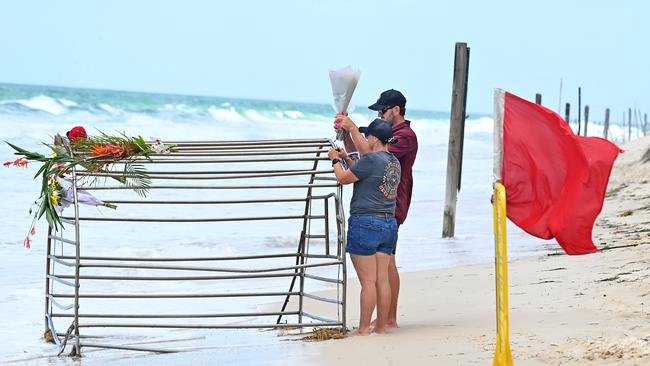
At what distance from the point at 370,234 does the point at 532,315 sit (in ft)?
3.90

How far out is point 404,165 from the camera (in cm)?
691

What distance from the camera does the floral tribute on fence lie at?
21.7 ft

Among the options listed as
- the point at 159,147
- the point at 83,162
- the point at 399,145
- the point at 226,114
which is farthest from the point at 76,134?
the point at 226,114

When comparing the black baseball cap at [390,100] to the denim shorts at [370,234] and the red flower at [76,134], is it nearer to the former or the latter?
the denim shorts at [370,234]

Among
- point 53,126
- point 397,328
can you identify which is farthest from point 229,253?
point 53,126

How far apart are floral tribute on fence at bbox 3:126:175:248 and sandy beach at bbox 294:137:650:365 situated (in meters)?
1.69

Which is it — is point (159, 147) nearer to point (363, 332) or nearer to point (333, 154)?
point (333, 154)

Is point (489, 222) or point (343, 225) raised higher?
point (343, 225)

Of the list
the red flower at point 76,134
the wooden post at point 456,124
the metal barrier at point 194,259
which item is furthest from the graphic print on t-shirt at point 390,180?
the wooden post at point 456,124

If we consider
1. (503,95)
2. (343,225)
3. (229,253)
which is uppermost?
(503,95)

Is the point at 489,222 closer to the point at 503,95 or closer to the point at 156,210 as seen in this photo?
the point at 156,210

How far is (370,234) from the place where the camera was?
6520mm

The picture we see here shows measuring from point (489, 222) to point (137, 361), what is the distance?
9528mm

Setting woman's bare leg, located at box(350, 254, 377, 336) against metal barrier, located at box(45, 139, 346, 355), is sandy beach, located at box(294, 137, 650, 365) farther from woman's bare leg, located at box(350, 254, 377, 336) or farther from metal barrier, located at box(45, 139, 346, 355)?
metal barrier, located at box(45, 139, 346, 355)
